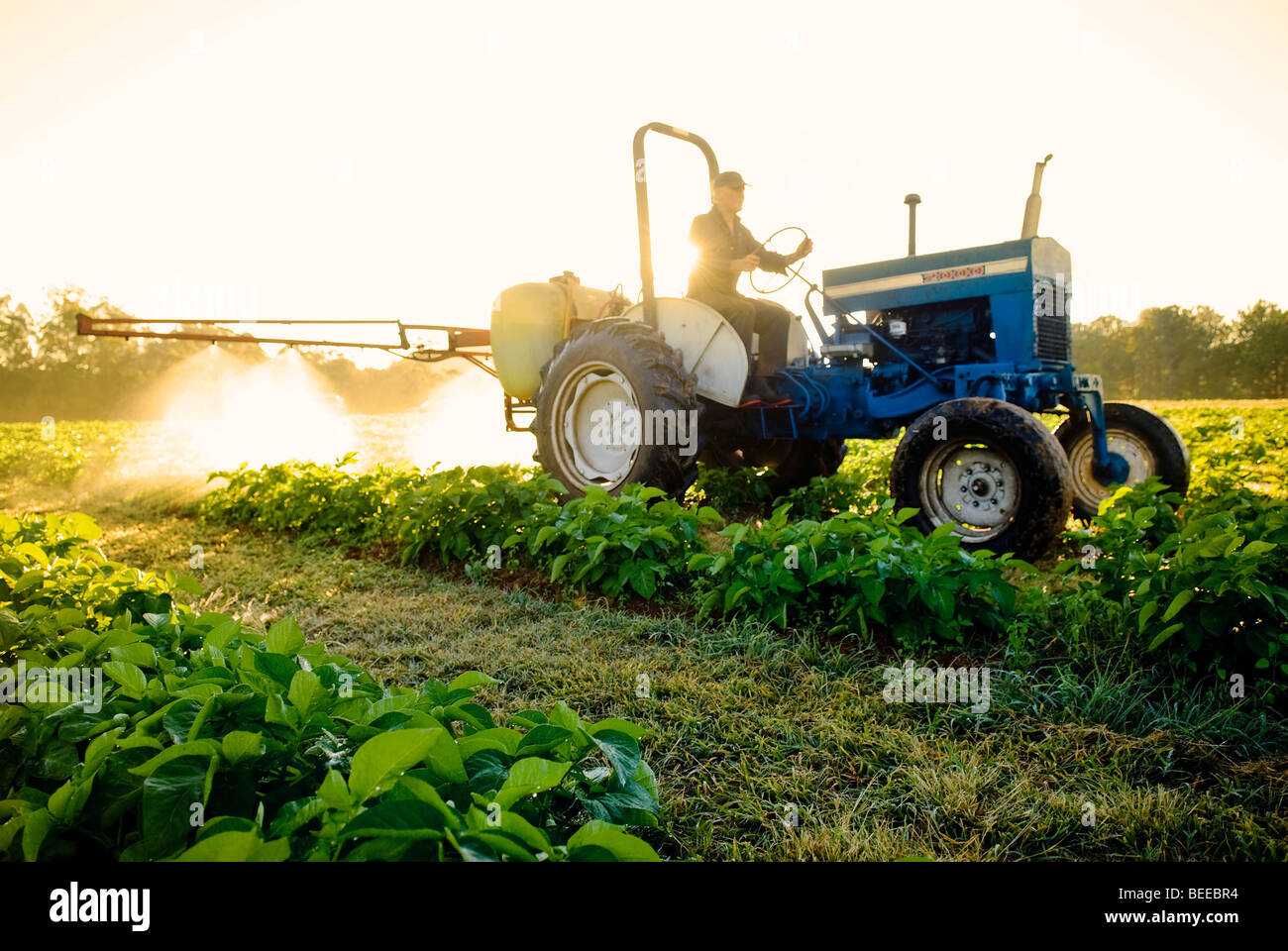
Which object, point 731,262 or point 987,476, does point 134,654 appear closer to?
point 987,476

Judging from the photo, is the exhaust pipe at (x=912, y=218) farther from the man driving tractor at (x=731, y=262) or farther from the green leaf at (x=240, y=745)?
the green leaf at (x=240, y=745)

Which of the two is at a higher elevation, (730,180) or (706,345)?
(730,180)

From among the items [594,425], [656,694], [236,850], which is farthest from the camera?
[594,425]

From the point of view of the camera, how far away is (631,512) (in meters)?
3.55

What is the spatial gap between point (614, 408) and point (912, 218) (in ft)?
7.74

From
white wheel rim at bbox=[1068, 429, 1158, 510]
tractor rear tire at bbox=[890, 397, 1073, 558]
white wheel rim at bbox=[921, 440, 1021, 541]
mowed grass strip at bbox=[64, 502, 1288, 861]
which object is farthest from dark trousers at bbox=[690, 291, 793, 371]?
mowed grass strip at bbox=[64, 502, 1288, 861]

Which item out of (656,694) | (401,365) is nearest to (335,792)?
(656,694)

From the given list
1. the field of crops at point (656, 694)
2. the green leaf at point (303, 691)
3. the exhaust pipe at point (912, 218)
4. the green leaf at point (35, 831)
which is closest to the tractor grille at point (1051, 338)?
the exhaust pipe at point (912, 218)

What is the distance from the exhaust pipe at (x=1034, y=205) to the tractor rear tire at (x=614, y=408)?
2.39 metres

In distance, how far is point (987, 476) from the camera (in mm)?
3773

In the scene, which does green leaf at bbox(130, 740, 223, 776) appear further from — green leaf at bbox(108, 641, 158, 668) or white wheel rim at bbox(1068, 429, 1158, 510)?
white wheel rim at bbox(1068, 429, 1158, 510)

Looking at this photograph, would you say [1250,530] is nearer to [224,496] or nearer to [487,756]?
[487,756]

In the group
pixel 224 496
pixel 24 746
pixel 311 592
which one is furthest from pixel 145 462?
pixel 24 746

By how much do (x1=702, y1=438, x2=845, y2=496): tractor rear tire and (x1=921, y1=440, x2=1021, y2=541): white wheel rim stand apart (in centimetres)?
185
